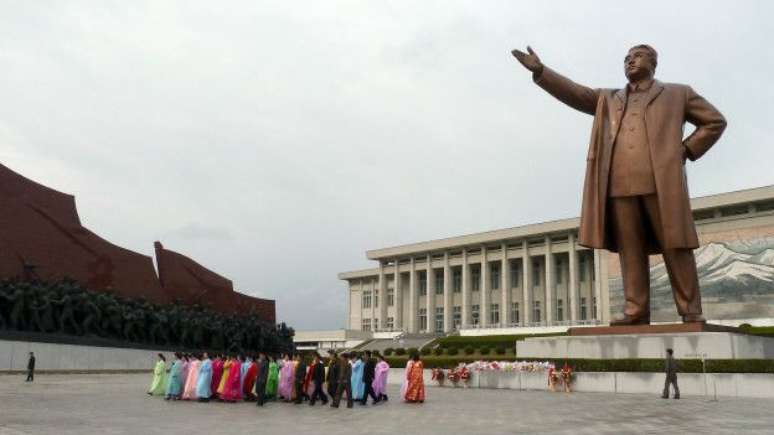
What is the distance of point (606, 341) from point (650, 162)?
3147mm

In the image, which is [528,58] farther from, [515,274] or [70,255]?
[515,274]

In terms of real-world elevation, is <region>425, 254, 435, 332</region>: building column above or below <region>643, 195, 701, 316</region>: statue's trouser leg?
above

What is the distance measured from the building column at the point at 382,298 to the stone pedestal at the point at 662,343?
46.0 meters

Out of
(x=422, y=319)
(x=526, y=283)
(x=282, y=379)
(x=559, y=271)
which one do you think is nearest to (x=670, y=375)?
(x=282, y=379)

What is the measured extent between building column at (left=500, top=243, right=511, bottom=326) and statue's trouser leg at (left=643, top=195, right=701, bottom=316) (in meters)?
38.2

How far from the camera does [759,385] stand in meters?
10.3

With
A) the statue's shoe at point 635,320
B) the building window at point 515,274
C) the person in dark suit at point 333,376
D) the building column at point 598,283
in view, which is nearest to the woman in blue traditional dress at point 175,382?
the person in dark suit at point 333,376

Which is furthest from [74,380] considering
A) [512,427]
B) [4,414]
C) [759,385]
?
[759,385]

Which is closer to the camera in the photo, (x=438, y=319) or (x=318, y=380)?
(x=318, y=380)

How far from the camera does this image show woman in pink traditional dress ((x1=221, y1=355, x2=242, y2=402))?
454 inches

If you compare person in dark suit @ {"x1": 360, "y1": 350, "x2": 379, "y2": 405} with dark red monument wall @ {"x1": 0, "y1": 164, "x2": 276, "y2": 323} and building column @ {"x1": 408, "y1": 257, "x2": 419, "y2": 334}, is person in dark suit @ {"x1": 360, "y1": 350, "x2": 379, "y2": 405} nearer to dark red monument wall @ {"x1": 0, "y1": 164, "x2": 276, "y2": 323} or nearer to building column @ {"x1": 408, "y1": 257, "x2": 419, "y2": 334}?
dark red monument wall @ {"x1": 0, "y1": 164, "x2": 276, "y2": 323}

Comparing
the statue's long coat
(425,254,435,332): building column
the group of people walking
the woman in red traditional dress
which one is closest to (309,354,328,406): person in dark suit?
the group of people walking

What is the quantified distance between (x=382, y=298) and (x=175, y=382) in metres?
46.9

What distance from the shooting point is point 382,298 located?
58.6m
